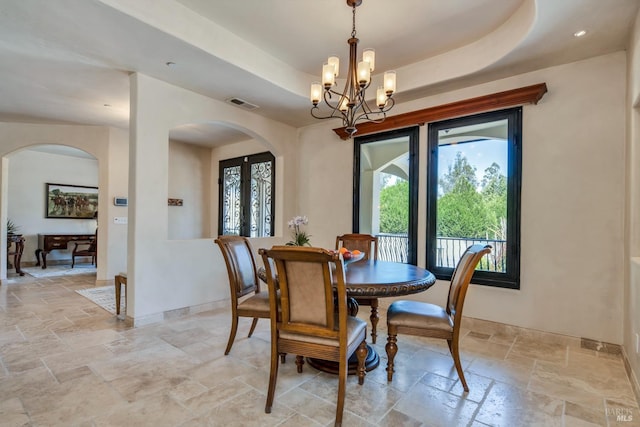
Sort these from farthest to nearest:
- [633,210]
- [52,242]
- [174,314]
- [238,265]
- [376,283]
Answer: [52,242] < [174,314] < [238,265] < [633,210] < [376,283]

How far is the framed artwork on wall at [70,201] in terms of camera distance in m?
7.50

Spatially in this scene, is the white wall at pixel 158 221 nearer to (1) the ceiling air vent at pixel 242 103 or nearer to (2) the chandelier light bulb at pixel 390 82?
(1) the ceiling air vent at pixel 242 103

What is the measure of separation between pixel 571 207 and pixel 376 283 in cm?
231

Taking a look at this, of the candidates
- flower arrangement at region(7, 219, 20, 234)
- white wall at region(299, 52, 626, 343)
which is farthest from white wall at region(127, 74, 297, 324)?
flower arrangement at region(7, 219, 20, 234)

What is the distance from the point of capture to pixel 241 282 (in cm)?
282

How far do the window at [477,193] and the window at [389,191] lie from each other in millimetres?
248

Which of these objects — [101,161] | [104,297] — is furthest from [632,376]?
[101,161]

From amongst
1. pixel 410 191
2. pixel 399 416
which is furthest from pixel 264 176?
pixel 399 416

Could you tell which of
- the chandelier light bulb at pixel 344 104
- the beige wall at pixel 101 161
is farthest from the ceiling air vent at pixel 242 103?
the beige wall at pixel 101 161

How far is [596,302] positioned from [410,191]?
2.10 metres

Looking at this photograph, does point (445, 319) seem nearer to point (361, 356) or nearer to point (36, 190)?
point (361, 356)

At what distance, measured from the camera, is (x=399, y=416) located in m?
1.85

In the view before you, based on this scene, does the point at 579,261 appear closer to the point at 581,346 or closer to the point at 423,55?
the point at 581,346

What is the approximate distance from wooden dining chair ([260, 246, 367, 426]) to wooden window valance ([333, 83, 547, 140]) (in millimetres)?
2746
